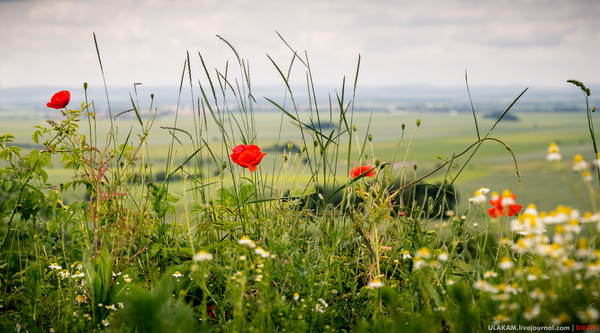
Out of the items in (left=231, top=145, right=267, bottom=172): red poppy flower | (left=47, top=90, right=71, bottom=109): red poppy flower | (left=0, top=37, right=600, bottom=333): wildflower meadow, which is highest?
(left=47, top=90, right=71, bottom=109): red poppy flower

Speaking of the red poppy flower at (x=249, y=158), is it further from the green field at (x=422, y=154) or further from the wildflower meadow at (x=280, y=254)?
the green field at (x=422, y=154)

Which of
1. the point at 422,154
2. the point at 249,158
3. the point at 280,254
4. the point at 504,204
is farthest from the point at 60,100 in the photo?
the point at 422,154

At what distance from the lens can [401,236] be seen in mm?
1857

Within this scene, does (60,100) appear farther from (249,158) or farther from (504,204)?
(504,204)

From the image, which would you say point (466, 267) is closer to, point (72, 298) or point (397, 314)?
point (397, 314)

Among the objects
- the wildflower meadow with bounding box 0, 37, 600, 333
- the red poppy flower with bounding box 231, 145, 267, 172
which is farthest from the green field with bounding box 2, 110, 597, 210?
the red poppy flower with bounding box 231, 145, 267, 172

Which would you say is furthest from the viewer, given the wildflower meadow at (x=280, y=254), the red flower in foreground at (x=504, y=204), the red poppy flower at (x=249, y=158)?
the red poppy flower at (x=249, y=158)

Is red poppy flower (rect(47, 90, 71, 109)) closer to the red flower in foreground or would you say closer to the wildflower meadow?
the wildflower meadow

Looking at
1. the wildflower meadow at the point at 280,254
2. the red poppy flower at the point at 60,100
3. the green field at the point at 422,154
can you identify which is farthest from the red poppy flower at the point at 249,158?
the red poppy flower at the point at 60,100

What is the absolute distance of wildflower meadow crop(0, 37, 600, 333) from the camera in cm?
108

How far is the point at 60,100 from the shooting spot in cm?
200

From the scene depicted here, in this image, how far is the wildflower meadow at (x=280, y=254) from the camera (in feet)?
3.55

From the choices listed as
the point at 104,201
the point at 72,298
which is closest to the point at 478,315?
the point at 72,298

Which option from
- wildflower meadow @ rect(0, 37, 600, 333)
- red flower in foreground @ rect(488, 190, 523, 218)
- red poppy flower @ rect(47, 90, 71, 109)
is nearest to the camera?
wildflower meadow @ rect(0, 37, 600, 333)
